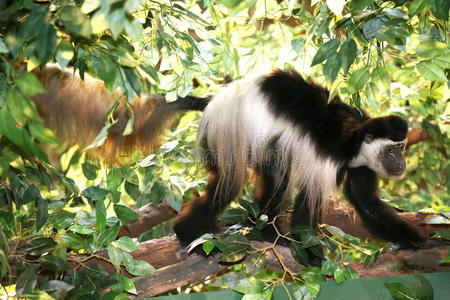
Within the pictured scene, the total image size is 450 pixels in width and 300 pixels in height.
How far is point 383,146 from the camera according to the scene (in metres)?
2.94

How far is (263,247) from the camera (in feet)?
8.13

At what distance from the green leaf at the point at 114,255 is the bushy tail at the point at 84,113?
567mm

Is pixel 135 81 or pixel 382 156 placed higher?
pixel 135 81

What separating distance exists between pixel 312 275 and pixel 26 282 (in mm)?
1247

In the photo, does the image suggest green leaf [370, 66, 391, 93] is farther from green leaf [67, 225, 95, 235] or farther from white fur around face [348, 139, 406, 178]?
green leaf [67, 225, 95, 235]

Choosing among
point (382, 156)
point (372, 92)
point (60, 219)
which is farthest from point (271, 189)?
point (60, 219)

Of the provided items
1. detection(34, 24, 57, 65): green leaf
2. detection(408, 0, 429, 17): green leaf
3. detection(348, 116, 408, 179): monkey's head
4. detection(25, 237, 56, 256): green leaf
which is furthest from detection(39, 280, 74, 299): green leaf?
detection(348, 116, 408, 179): monkey's head

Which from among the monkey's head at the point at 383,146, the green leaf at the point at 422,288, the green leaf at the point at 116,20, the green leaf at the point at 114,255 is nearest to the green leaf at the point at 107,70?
the green leaf at the point at 116,20

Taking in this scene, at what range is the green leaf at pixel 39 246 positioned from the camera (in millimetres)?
1889

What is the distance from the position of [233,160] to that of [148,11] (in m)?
1.00

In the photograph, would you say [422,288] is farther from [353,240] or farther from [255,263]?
[255,263]

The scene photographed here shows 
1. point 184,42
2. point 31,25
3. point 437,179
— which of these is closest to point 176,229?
point 184,42

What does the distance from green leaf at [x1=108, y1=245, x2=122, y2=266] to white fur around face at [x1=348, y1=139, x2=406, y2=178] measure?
5.34 ft

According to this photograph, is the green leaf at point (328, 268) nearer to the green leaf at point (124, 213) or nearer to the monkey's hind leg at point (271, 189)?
the monkey's hind leg at point (271, 189)
